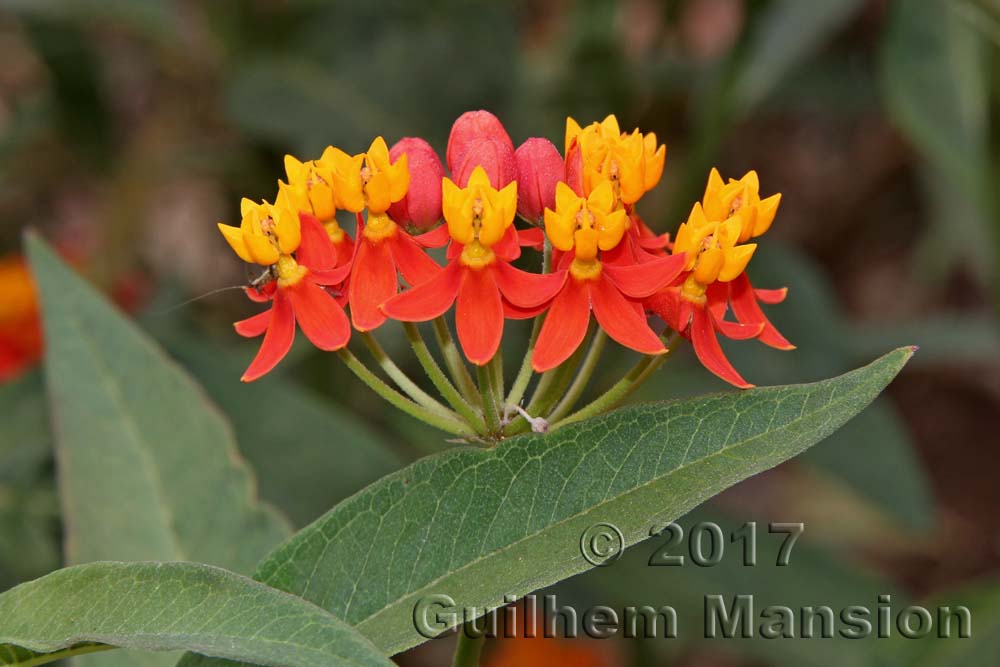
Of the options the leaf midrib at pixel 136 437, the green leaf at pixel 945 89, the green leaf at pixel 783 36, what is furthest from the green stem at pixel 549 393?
the green leaf at pixel 783 36

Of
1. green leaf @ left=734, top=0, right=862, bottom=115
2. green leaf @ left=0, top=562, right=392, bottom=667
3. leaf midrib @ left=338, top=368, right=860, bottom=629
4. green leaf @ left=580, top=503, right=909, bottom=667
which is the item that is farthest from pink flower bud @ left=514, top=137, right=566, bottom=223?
green leaf @ left=734, top=0, right=862, bottom=115

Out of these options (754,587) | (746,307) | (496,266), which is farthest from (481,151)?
(754,587)

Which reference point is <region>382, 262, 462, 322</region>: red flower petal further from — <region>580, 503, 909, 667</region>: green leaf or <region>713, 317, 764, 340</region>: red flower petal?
<region>580, 503, 909, 667</region>: green leaf

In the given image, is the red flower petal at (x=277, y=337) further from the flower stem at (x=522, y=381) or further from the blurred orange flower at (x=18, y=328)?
the blurred orange flower at (x=18, y=328)

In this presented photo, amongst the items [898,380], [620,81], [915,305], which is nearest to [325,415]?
[620,81]

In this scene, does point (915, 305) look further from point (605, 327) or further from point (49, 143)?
A: point (605, 327)

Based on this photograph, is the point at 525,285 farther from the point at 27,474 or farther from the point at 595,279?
the point at 27,474
